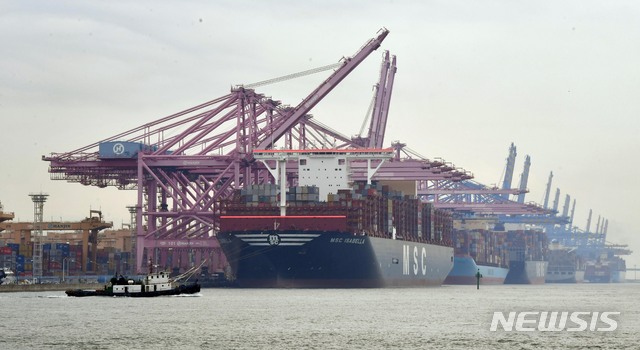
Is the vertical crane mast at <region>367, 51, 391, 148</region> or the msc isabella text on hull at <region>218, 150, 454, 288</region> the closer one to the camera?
the msc isabella text on hull at <region>218, 150, 454, 288</region>

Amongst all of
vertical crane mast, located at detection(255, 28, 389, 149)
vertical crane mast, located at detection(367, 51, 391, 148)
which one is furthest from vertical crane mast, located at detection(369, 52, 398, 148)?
vertical crane mast, located at detection(255, 28, 389, 149)

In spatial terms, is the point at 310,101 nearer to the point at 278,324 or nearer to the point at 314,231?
the point at 314,231

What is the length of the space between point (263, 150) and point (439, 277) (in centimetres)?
4230

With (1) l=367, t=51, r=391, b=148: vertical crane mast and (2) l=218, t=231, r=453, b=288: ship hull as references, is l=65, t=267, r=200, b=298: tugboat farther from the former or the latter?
(1) l=367, t=51, r=391, b=148: vertical crane mast

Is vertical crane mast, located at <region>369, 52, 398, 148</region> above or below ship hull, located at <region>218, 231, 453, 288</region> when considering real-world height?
above

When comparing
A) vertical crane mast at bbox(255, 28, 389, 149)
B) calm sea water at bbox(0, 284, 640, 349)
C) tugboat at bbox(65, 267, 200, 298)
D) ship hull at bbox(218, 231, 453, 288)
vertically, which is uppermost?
vertical crane mast at bbox(255, 28, 389, 149)

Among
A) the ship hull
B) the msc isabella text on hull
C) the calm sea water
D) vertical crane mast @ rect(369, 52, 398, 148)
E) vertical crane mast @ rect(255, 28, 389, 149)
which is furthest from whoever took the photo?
vertical crane mast @ rect(369, 52, 398, 148)

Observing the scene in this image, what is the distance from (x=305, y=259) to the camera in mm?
128500

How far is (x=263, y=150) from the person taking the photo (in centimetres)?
13850

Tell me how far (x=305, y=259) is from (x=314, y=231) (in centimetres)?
288

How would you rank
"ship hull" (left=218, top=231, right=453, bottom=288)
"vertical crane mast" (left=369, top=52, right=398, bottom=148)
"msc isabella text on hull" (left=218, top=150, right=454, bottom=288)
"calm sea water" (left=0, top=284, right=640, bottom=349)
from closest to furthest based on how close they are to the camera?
"calm sea water" (left=0, top=284, right=640, bottom=349) < "ship hull" (left=218, top=231, right=453, bottom=288) < "msc isabella text on hull" (left=218, top=150, right=454, bottom=288) < "vertical crane mast" (left=369, top=52, right=398, bottom=148)

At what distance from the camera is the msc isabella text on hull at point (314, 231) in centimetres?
12812

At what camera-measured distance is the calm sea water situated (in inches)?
2345

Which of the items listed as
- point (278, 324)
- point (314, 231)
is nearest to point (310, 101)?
point (314, 231)
